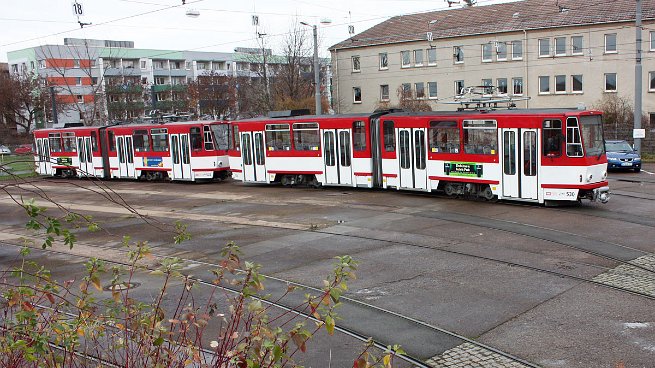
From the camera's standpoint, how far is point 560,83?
48.7 metres

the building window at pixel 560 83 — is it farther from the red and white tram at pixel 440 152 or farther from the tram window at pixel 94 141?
the tram window at pixel 94 141

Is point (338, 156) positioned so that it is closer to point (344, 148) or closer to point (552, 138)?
point (344, 148)

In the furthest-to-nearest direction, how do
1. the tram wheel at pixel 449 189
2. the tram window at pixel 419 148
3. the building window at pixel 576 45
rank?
the building window at pixel 576 45, the tram window at pixel 419 148, the tram wheel at pixel 449 189

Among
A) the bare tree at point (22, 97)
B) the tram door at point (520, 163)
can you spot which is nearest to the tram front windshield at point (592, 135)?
the tram door at point (520, 163)

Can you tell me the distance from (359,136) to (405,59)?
1377 inches

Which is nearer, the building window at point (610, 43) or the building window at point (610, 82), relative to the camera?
the building window at point (610, 43)

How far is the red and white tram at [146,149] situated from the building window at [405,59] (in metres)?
29.6

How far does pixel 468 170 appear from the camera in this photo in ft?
67.1

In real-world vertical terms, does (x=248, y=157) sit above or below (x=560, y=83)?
below

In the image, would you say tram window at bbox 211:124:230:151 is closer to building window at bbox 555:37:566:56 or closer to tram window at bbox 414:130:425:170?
tram window at bbox 414:130:425:170

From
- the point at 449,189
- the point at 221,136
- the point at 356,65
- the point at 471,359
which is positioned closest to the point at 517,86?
the point at 356,65

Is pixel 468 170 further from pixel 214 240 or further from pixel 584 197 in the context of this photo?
Answer: pixel 214 240

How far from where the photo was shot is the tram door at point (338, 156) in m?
24.2

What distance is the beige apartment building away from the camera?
151ft
